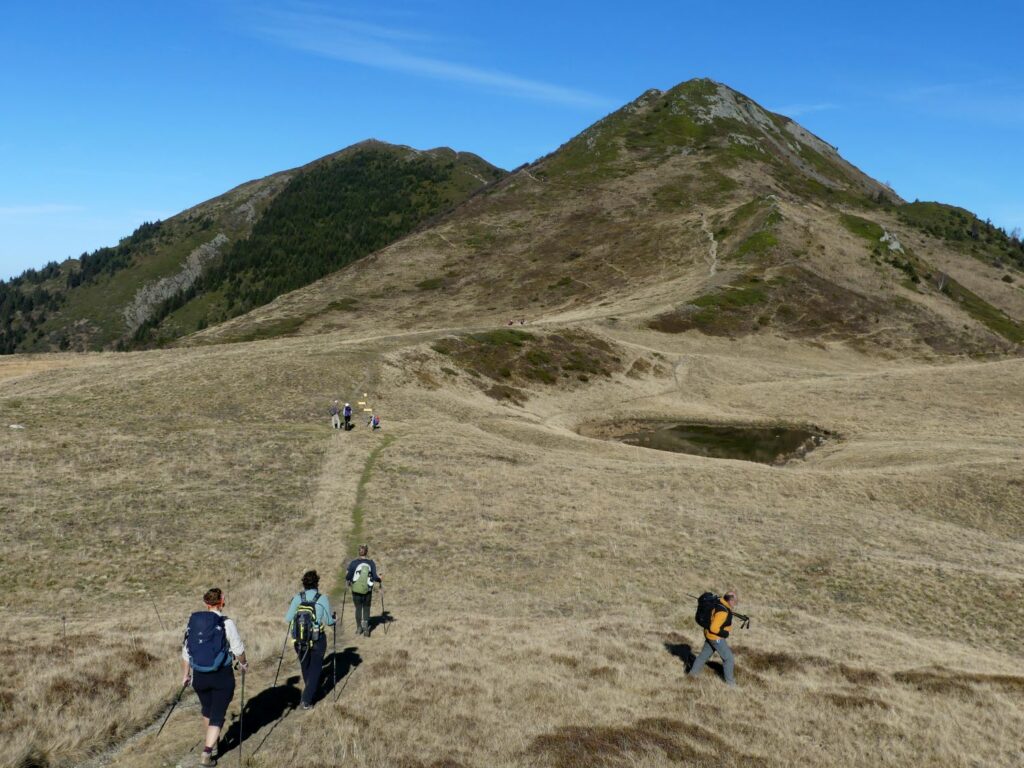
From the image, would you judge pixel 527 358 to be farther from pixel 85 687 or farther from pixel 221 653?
pixel 221 653

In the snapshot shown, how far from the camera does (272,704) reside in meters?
13.9

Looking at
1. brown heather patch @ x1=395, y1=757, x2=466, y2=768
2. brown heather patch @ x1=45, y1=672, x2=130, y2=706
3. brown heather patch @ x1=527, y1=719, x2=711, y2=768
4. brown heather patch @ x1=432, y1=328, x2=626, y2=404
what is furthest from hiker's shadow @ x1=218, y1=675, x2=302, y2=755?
brown heather patch @ x1=432, y1=328, x2=626, y2=404

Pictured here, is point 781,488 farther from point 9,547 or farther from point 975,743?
point 9,547

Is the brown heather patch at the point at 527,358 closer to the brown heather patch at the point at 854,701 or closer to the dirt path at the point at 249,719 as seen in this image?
the dirt path at the point at 249,719

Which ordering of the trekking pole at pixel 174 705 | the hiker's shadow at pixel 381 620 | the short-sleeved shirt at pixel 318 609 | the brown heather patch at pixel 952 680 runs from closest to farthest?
the trekking pole at pixel 174 705
the short-sleeved shirt at pixel 318 609
the brown heather patch at pixel 952 680
the hiker's shadow at pixel 381 620

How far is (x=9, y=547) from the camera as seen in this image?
79.3ft

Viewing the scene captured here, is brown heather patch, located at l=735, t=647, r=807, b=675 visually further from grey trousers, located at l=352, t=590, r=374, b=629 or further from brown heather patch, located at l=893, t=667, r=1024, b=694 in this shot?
grey trousers, located at l=352, t=590, r=374, b=629

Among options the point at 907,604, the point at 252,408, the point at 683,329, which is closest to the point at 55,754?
the point at 907,604

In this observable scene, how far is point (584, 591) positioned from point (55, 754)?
1867 centimetres

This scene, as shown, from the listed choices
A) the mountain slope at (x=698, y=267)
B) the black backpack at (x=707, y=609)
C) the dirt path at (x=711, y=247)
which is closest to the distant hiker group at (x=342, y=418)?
the black backpack at (x=707, y=609)

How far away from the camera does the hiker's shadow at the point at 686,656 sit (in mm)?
17922

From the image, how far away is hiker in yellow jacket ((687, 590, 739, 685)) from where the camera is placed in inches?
662

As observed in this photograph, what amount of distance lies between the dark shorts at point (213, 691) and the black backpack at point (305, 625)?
1963 mm

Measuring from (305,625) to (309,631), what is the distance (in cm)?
15
